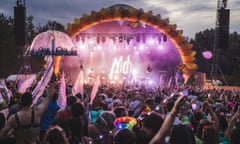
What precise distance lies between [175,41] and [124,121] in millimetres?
19274

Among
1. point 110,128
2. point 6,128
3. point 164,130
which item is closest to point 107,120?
point 110,128

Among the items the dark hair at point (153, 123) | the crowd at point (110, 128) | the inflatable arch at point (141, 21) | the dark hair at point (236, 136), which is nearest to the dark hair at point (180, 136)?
the crowd at point (110, 128)

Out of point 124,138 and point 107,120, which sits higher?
point 124,138

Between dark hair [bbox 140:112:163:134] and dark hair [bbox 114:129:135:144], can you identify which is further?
dark hair [bbox 140:112:163:134]

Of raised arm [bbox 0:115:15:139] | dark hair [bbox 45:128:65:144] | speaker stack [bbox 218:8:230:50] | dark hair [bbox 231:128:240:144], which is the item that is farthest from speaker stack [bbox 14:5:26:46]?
dark hair [bbox 231:128:240:144]

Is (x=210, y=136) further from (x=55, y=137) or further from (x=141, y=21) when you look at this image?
(x=141, y=21)

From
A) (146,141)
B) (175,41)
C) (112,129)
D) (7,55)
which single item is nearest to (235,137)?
(146,141)

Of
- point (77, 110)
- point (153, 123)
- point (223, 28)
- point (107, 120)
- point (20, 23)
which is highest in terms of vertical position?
point (20, 23)

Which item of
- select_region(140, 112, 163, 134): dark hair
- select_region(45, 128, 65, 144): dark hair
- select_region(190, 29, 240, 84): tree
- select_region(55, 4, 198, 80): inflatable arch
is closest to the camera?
select_region(140, 112, 163, 134): dark hair

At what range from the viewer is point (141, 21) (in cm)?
2345

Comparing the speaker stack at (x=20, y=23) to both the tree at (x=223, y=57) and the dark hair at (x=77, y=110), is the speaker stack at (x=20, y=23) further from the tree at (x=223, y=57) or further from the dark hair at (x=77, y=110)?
the tree at (x=223, y=57)

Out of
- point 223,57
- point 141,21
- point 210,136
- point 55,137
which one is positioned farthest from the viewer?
point 223,57

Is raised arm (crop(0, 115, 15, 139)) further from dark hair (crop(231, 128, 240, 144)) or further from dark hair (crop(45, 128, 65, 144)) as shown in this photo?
dark hair (crop(231, 128, 240, 144))

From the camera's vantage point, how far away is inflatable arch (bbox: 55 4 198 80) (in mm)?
23312
